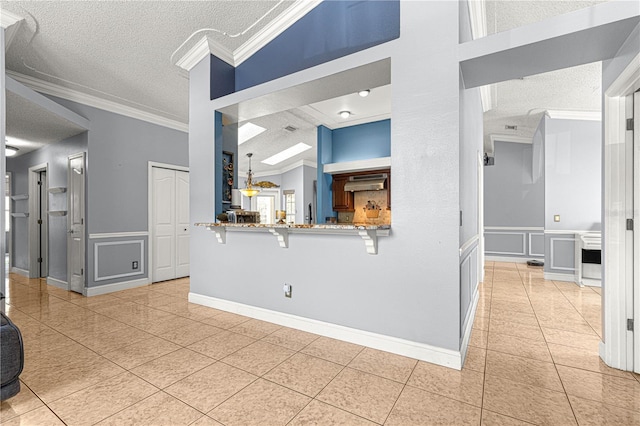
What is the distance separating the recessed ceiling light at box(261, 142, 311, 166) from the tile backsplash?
2.17 m

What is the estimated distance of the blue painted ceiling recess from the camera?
2604 mm

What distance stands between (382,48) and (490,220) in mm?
6069

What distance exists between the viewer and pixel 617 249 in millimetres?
2113

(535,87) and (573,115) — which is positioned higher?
(535,87)

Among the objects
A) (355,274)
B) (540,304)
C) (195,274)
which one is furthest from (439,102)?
(195,274)

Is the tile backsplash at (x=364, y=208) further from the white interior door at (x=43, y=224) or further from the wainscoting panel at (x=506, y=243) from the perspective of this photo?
the white interior door at (x=43, y=224)

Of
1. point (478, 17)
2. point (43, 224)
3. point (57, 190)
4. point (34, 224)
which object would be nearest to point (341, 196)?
point (478, 17)

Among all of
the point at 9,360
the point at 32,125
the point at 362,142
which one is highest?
the point at 362,142

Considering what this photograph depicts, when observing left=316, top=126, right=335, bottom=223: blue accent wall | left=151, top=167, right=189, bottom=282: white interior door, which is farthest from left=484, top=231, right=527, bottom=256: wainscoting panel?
left=151, top=167, right=189, bottom=282: white interior door

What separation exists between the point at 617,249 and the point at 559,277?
363 cm

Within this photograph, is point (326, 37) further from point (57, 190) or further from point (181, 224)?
point (57, 190)

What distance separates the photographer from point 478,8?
2949mm

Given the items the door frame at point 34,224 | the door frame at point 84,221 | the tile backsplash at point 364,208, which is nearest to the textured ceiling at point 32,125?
the door frame at point 84,221

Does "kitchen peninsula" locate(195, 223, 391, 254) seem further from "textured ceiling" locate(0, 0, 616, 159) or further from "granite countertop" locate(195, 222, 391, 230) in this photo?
"textured ceiling" locate(0, 0, 616, 159)
